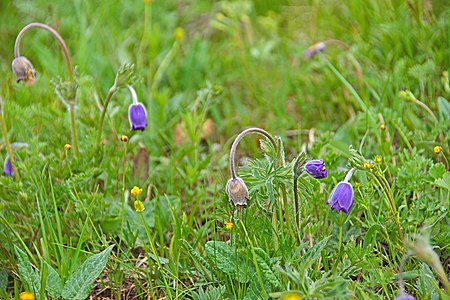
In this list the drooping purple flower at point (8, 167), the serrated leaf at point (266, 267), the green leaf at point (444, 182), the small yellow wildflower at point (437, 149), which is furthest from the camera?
the drooping purple flower at point (8, 167)

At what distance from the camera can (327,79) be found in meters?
3.33

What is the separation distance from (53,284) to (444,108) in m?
1.71

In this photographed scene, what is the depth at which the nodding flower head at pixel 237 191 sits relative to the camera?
1.98 metres

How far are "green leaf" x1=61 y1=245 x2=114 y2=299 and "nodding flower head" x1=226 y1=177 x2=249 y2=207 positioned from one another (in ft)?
1.38

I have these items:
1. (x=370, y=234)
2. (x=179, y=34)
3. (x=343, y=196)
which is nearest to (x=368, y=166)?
(x=343, y=196)

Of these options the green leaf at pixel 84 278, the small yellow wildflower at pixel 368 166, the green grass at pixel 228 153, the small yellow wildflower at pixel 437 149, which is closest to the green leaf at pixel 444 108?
the green grass at pixel 228 153

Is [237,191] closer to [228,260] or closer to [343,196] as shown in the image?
[228,260]

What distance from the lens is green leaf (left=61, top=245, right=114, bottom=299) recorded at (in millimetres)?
2021

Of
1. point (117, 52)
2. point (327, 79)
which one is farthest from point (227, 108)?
point (117, 52)

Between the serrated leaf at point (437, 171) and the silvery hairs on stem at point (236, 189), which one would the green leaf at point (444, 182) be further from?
the silvery hairs on stem at point (236, 189)

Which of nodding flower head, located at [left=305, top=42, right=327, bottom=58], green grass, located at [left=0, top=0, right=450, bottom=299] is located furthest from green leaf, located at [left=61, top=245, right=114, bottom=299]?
nodding flower head, located at [left=305, top=42, right=327, bottom=58]

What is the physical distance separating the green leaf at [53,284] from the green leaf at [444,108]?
1656 mm

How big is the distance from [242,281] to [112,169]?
0.81m

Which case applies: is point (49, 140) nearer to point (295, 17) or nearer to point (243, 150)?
point (243, 150)
